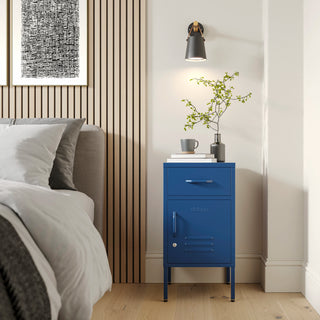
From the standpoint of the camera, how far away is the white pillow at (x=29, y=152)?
2.06 m

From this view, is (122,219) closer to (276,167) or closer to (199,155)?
(199,155)

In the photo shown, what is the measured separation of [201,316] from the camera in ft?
7.15

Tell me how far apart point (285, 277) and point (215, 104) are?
4.04 feet

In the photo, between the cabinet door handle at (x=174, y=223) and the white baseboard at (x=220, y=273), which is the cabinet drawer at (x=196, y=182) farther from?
the white baseboard at (x=220, y=273)

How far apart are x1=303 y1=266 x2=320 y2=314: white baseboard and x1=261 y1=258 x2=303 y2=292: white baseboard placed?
0.28 ft

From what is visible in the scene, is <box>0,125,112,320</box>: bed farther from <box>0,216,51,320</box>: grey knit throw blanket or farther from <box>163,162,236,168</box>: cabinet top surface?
<box>163,162,236,168</box>: cabinet top surface

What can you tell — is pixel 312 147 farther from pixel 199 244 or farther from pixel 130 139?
pixel 130 139

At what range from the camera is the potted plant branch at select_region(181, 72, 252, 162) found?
269 centimetres

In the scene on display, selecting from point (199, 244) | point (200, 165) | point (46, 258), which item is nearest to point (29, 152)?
point (46, 258)

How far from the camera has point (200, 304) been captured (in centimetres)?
236

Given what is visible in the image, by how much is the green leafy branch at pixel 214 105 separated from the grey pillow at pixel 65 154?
0.74m

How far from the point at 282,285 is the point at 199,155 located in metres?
1.01

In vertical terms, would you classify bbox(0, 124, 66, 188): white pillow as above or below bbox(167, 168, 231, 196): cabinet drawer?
above

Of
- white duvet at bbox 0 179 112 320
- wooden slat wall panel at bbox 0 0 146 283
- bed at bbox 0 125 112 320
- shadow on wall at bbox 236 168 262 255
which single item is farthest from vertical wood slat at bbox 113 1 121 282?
white duvet at bbox 0 179 112 320
